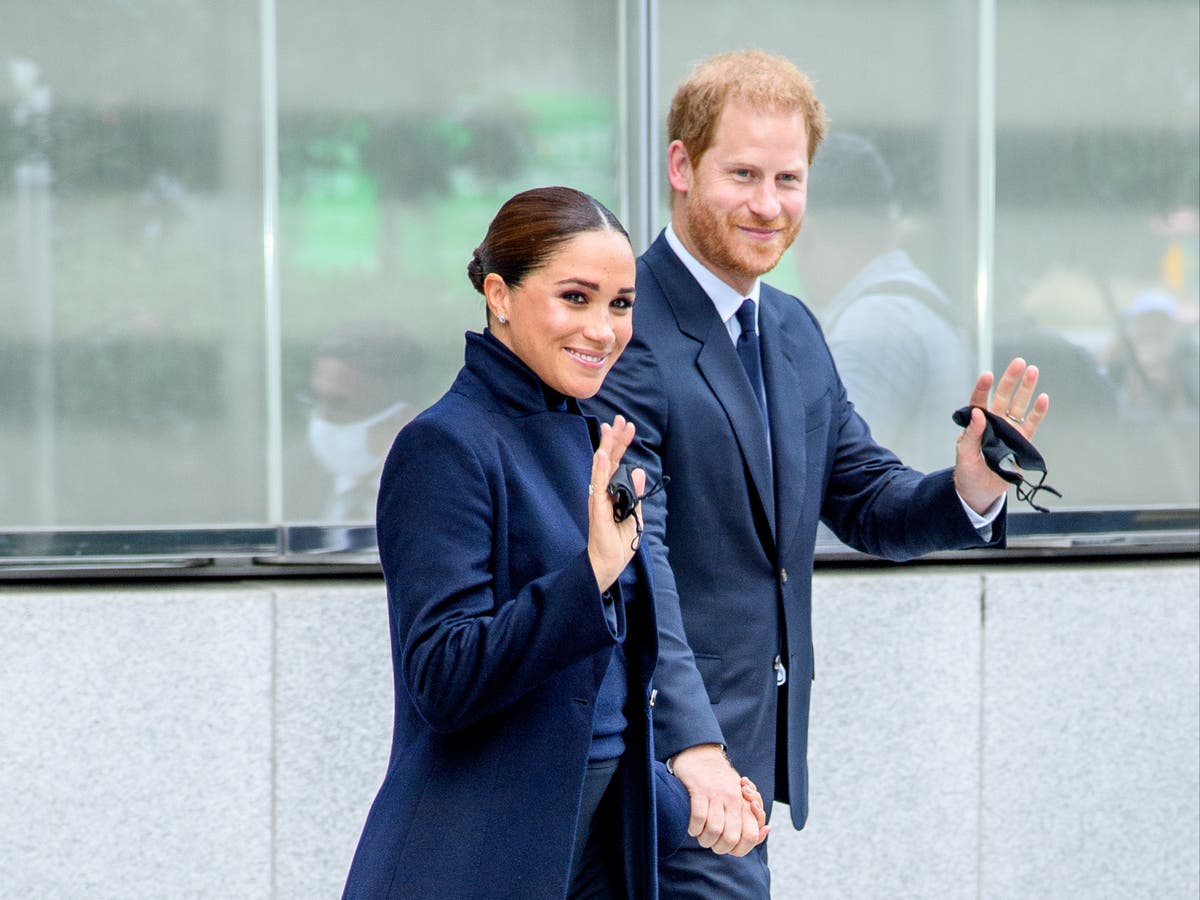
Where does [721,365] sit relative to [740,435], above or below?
above

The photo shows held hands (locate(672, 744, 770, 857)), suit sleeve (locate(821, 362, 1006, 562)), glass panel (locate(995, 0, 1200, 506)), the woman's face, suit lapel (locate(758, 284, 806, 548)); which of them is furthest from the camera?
glass panel (locate(995, 0, 1200, 506))

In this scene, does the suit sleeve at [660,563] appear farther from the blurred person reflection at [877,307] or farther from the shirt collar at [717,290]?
the blurred person reflection at [877,307]

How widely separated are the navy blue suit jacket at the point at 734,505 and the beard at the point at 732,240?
0.08m

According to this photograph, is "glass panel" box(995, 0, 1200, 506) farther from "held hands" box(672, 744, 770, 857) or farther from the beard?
"held hands" box(672, 744, 770, 857)

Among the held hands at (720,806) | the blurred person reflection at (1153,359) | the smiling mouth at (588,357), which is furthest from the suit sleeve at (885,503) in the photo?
the blurred person reflection at (1153,359)

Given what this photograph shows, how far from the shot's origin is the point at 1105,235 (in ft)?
18.0

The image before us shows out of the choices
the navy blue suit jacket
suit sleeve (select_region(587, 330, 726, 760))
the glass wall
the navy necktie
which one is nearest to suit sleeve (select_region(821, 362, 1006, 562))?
the navy blue suit jacket

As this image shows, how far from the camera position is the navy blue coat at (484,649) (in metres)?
2.13

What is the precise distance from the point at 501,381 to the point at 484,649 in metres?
0.44

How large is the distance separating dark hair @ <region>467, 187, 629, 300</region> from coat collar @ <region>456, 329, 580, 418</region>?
109 mm

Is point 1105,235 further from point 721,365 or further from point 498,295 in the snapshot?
point 498,295

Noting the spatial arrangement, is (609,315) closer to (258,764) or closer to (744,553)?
(744,553)

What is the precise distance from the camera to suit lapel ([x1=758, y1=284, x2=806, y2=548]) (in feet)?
10.1

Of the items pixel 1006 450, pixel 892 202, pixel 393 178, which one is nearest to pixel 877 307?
pixel 892 202
